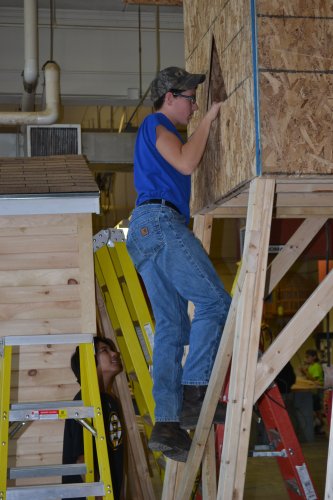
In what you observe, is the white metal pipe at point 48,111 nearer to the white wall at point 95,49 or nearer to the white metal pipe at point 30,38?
the white metal pipe at point 30,38

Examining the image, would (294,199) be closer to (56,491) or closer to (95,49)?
(56,491)

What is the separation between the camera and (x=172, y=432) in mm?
3652

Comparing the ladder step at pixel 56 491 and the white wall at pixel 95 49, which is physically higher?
the white wall at pixel 95 49

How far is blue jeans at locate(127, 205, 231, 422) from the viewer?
354cm

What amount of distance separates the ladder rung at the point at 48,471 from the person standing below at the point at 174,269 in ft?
3.64

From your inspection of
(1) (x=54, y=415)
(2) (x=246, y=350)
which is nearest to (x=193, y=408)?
(2) (x=246, y=350)

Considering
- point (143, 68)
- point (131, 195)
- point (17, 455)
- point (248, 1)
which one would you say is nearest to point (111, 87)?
point (143, 68)

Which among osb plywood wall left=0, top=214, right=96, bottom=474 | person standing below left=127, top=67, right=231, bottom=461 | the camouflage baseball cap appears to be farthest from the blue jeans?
osb plywood wall left=0, top=214, right=96, bottom=474

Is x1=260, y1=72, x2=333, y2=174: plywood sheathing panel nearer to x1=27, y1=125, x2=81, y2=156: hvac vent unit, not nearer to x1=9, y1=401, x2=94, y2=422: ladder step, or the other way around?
x1=9, y1=401, x2=94, y2=422: ladder step

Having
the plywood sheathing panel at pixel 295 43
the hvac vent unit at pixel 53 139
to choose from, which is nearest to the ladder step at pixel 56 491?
the plywood sheathing panel at pixel 295 43

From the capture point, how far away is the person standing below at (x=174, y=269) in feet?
11.7

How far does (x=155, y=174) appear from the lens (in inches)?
146

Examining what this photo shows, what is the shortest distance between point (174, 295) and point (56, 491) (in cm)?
123

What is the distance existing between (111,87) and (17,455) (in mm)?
4778
